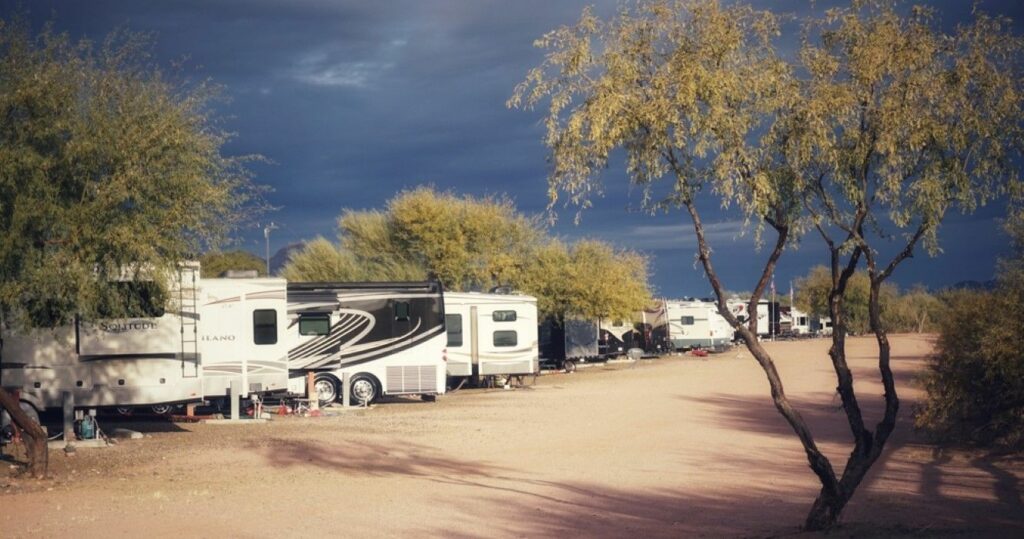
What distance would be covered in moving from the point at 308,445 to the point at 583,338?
3272 cm

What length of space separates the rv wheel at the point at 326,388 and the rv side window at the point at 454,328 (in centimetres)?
589

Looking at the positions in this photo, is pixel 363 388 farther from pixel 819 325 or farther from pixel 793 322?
pixel 819 325

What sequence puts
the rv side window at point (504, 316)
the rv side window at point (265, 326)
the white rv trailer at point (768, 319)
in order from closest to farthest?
1. the rv side window at point (265, 326)
2. the rv side window at point (504, 316)
3. the white rv trailer at point (768, 319)

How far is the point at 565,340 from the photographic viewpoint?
49531 millimetres

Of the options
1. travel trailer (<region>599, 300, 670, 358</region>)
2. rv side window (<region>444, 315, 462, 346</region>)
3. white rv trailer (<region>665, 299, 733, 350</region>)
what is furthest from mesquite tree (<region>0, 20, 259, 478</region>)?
white rv trailer (<region>665, 299, 733, 350</region>)

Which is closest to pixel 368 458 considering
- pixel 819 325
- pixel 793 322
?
pixel 793 322

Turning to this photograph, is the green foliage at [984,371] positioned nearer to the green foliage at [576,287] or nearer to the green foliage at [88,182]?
the green foliage at [88,182]

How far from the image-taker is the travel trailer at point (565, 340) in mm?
49312

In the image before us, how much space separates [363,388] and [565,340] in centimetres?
2229

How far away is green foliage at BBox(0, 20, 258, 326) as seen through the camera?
1417 cm

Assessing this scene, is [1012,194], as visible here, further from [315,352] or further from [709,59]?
[315,352]

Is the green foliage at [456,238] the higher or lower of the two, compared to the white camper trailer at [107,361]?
higher

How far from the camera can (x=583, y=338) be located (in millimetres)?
50969

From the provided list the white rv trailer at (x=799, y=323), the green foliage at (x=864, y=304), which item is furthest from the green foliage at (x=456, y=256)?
the white rv trailer at (x=799, y=323)
